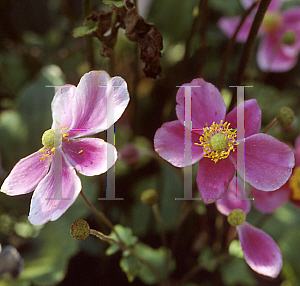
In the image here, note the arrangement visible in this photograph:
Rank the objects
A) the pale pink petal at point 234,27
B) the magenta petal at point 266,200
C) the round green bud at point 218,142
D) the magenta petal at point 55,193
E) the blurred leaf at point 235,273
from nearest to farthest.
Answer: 1. the magenta petal at point 55,193
2. the round green bud at point 218,142
3. the magenta petal at point 266,200
4. the blurred leaf at point 235,273
5. the pale pink petal at point 234,27

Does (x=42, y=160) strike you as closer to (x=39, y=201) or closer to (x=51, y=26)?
(x=39, y=201)

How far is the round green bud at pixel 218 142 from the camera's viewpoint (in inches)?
21.1

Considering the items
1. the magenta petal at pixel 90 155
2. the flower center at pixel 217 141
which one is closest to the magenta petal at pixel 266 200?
the flower center at pixel 217 141

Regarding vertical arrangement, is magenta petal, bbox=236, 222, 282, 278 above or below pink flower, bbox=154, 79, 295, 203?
below

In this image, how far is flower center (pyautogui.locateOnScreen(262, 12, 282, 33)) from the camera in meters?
1.05

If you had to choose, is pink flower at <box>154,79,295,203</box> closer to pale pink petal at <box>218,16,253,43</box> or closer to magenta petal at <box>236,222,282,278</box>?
magenta petal at <box>236,222,282,278</box>

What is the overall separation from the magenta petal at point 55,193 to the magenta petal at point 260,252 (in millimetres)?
302

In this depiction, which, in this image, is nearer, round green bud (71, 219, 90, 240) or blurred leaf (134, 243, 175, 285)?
round green bud (71, 219, 90, 240)

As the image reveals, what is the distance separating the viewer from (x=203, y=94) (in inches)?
20.8

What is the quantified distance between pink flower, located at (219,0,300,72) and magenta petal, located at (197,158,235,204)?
60 cm

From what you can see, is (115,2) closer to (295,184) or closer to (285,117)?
(285,117)

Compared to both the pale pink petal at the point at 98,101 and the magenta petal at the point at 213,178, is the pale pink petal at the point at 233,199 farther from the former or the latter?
the pale pink petal at the point at 98,101

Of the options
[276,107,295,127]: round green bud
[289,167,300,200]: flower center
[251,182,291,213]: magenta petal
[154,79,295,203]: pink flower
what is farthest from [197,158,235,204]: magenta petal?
[289,167,300,200]: flower center

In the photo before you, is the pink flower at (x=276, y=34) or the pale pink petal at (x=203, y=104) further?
the pink flower at (x=276, y=34)
